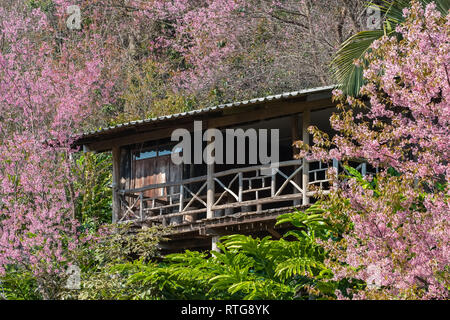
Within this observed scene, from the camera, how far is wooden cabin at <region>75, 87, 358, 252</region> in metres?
13.9

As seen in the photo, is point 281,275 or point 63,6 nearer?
point 281,275

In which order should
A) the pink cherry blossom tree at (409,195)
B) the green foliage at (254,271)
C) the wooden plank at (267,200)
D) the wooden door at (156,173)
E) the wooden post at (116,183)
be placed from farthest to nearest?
1. the wooden door at (156,173)
2. the wooden post at (116,183)
3. the wooden plank at (267,200)
4. the green foliage at (254,271)
5. the pink cherry blossom tree at (409,195)

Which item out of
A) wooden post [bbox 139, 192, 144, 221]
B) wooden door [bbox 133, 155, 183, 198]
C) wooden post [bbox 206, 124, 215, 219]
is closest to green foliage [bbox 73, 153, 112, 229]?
wooden door [bbox 133, 155, 183, 198]

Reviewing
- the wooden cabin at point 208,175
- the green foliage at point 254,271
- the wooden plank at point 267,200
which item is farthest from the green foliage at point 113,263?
the wooden plank at point 267,200

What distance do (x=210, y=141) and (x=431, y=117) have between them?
23.0 feet

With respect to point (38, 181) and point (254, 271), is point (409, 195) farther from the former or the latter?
point (38, 181)

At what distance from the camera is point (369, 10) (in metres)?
19.7

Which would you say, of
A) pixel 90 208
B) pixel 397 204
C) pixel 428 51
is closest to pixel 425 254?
pixel 397 204

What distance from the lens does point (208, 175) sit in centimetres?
1487

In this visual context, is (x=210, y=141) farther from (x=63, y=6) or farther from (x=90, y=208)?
(x=63, y=6)

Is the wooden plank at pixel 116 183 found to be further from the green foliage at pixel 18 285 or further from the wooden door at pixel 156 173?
the green foliage at pixel 18 285

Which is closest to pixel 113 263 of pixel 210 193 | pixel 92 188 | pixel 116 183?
pixel 210 193

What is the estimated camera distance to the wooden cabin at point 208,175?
13.9 meters

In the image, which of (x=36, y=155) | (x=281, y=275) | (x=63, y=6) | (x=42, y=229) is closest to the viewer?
(x=281, y=275)
